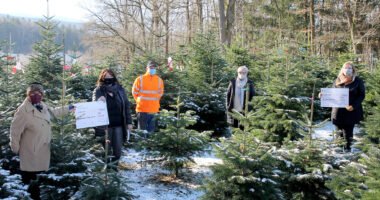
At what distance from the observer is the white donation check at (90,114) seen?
5297 mm

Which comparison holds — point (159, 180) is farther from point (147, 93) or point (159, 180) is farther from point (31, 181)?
point (31, 181)

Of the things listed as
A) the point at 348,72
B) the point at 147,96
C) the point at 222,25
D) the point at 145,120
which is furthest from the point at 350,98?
the point at 222,25

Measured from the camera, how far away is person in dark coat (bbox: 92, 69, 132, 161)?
631 cm

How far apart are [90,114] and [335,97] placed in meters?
4.84

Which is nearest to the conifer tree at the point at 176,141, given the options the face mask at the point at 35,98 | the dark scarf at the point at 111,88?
the dark scarf at the point at 111,88

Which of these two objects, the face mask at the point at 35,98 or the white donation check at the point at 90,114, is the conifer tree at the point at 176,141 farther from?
the face mask at the point at 35,98

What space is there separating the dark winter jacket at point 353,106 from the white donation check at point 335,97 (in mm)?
271

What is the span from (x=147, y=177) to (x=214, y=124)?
3678mm

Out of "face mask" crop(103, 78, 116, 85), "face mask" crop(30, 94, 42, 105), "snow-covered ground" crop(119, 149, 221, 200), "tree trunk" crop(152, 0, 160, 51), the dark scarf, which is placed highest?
"tree trunk" crop(152, 0, 160, 51)

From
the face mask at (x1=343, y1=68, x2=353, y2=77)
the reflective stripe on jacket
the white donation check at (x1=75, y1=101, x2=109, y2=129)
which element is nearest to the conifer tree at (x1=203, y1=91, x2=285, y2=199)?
the white donation check at (x1=75, y1=101, x2=109, y2=129)

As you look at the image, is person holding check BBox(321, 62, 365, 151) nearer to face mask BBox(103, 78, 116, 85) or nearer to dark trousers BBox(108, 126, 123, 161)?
dark trousers BBox(108, 126, 123, 161)

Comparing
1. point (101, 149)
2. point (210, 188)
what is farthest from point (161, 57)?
point (210, 188)

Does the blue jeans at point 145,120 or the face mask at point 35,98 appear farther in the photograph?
the blue jeans at point 145,120

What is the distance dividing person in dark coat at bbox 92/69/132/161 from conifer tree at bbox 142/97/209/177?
1.88 ft
